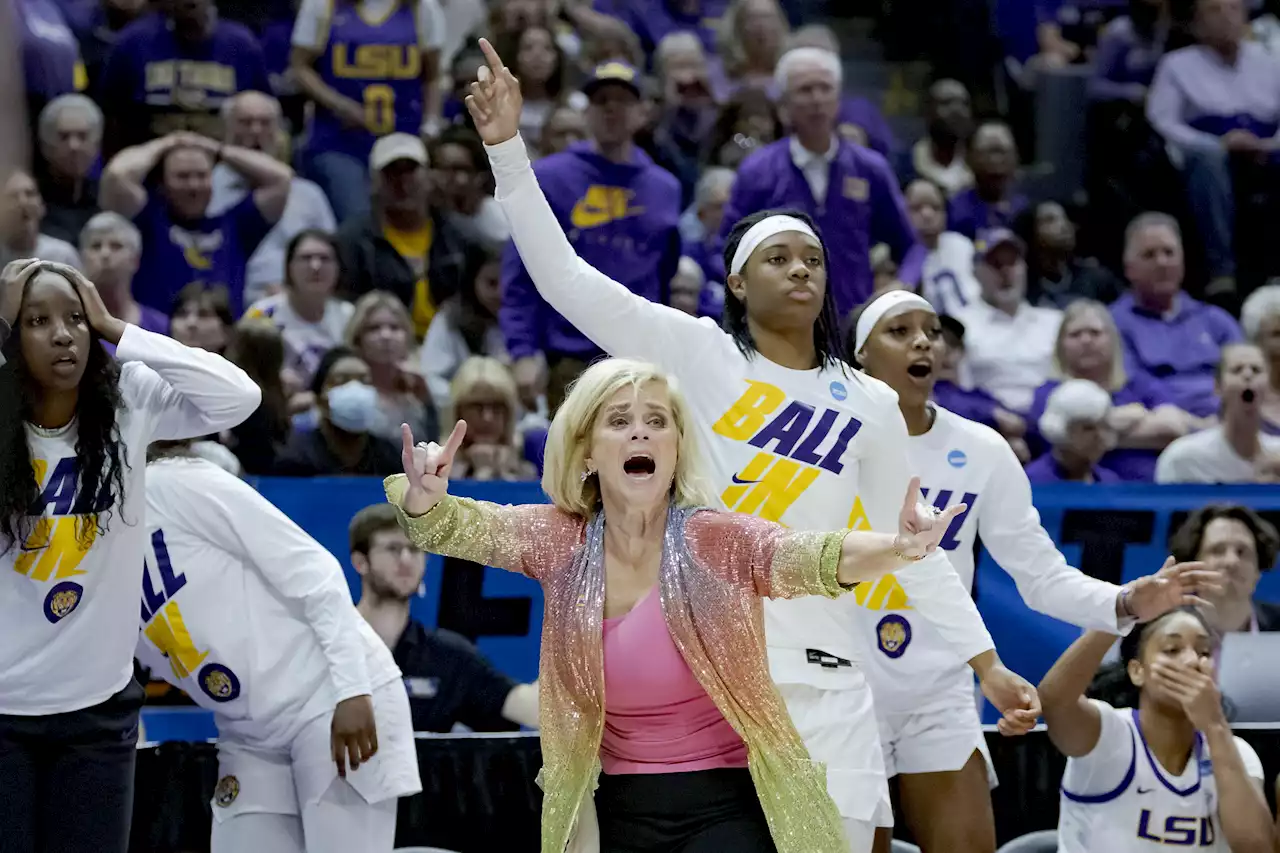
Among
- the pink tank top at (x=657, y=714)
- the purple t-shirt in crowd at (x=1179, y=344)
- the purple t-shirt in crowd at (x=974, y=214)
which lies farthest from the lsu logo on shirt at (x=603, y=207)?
the pink tank top at (x=657, y=714)

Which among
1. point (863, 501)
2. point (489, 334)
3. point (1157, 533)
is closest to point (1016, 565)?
point (863, 501)

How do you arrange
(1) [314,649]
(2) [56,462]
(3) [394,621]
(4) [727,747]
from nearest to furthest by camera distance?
(4) [727,747]
(2) [56,462]
(1) [314,649]
(3) [394,621]

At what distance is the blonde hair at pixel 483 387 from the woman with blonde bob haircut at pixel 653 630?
3.16 metres

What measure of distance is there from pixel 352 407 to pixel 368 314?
102 centimetres

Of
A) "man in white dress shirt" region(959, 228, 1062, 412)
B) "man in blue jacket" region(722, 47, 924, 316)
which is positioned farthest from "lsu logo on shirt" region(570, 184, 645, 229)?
"man in white dress shirt" region(959, 228, 1062, 412)

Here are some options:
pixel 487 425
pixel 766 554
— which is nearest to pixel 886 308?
pixel 766 554

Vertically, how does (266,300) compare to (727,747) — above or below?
above

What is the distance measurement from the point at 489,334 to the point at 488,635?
2347 millimetres

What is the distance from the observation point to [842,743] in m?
3.74

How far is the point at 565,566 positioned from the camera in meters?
3.28

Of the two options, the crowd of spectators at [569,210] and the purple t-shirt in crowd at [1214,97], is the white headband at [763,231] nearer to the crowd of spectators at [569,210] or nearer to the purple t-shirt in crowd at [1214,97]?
the crowd of spectators at [569,210]

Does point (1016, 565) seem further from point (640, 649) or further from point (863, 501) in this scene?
point (640, 649)

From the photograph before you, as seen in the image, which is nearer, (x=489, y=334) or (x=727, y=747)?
(x=727, y=747)

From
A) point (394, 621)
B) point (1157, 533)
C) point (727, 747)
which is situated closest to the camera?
point (727, 747)
